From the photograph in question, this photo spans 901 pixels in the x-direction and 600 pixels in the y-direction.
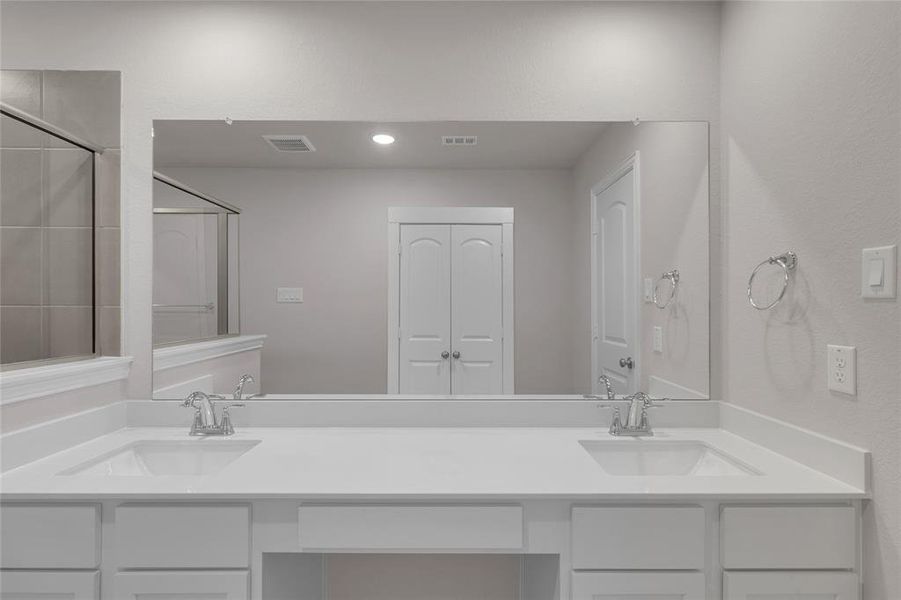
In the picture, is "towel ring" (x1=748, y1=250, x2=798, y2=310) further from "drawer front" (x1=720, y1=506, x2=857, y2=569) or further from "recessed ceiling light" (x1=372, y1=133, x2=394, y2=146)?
"recessed ceiling light" (x1=372, y1=133, x2=394, y2=146)

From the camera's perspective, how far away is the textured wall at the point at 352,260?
188 centimetres

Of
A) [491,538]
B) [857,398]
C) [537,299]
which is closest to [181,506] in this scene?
[491,538]

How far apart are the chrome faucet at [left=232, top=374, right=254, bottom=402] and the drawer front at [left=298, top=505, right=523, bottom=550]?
716 millimetres

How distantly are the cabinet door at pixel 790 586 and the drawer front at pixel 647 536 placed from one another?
0.09 meters

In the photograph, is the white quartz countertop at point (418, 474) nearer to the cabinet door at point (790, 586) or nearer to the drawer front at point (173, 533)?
the drawer front at point (173, 533)

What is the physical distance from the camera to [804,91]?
1412 millimetres

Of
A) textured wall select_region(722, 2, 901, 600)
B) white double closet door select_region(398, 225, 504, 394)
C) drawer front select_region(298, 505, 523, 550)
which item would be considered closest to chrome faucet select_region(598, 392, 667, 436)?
textured wall select_region(722, 2, 901, 600)

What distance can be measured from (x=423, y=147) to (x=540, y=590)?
1.46m

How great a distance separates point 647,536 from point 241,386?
1.36m

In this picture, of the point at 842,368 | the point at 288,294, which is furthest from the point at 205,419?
the point at 842,368

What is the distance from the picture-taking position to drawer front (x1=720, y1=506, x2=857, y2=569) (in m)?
1.25

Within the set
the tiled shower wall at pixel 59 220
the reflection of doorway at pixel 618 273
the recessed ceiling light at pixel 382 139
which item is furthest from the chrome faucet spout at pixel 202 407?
the reflection of doorway at pixel 618 273

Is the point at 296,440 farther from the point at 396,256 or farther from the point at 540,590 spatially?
the point at 540,590

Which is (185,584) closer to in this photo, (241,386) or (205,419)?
(205,419)
